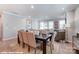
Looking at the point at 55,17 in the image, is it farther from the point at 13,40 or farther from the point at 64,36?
the point at 13,40

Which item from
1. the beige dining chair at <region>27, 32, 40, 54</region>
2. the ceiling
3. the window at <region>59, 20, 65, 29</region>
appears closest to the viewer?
the ceiling

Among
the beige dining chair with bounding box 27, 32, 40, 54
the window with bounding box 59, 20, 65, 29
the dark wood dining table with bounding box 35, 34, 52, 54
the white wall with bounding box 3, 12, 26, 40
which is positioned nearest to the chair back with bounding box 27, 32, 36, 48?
the beige dining chair with bounding box 27, 32, 40, 54

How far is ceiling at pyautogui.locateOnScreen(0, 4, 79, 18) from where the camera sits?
2.65 meters

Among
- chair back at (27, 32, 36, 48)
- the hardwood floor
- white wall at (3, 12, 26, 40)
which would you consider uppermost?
white wall at (3, 12, 26, 40)

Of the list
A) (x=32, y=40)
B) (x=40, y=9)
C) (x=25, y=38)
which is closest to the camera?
(x=40, y=9)

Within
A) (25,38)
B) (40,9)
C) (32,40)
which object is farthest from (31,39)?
(40,9)

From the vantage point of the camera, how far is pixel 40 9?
108 inches

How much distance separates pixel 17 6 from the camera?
266 centimetres

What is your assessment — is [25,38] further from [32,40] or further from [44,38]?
[44,38]

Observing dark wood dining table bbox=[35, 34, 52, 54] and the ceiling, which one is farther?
dark wood dining table bbox=[35, 34, 52, 54]

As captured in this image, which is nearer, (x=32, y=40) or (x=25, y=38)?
(x=32, y=40)

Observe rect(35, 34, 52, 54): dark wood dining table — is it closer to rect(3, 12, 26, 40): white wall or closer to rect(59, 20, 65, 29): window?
rect(59, 20, 65, 29): window
